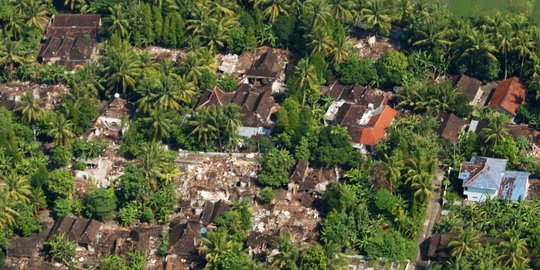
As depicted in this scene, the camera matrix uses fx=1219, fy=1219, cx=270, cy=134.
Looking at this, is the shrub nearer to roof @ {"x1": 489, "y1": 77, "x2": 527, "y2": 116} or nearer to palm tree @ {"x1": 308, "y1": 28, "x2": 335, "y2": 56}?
palm tree @ {"x1": 308, "y1": 28, "x2": 335, "y2": 56}

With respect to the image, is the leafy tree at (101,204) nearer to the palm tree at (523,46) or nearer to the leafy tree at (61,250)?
the leafy tree at (61,250)

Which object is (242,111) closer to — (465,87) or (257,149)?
(257,149)

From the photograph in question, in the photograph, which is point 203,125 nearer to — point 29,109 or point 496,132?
point 29,109

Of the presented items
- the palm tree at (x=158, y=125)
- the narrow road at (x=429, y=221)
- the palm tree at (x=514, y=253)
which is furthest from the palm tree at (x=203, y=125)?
the palm tree at (x=514, y=253)

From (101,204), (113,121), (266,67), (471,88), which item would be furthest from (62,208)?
(471,88)

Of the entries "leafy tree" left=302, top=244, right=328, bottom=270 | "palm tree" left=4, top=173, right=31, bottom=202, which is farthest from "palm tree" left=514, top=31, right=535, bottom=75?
"palm tree" left=4, top=173, right=31, bottom=202

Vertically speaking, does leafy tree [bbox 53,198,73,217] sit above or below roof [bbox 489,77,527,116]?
below
